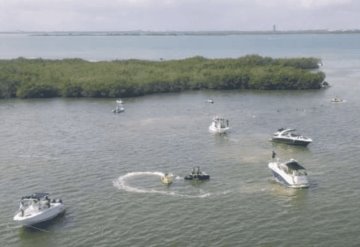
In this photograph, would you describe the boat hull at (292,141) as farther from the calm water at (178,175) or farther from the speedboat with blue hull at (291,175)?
the speedboat with blue hull at (291,175)

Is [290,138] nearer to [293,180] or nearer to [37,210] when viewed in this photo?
[293,180]

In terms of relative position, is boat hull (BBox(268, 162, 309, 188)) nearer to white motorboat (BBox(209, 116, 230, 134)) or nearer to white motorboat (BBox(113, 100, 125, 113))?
white motorboat (BBox(209, 116, 230, 134))

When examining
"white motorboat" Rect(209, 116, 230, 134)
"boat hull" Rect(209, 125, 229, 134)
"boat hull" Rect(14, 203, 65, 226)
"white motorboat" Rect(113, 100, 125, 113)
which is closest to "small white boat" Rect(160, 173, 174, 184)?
"boat hull" Rect(14, 203, 65, 226)

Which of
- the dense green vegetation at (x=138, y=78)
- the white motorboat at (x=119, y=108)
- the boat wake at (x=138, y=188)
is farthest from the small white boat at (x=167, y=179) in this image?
the dense green vegetation at (x=138, y=78)

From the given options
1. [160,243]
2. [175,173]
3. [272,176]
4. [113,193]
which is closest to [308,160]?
[272,176]

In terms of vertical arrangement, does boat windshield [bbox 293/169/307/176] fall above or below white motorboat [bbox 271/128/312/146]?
below

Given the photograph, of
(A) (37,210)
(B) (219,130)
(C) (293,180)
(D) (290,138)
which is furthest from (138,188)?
(B) (219,130)
